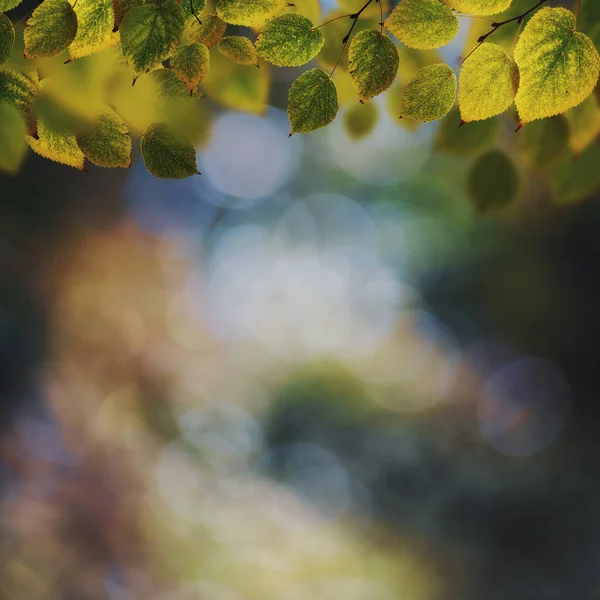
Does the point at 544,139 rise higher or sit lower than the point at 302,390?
lower

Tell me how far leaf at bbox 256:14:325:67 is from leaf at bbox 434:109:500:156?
18 centimetres

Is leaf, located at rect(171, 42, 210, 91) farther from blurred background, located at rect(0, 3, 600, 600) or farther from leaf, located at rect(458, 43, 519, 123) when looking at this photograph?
blurred background, located at rect(0, 3, 600, 600)

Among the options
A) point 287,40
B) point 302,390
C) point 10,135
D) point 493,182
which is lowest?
point 10,135

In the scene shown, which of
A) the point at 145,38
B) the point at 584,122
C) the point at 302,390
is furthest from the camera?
the point at 302,390

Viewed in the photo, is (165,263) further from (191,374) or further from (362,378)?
(362,378)

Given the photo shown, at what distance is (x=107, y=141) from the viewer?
44 cm

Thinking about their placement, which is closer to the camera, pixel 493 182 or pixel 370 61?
pixel 370 61

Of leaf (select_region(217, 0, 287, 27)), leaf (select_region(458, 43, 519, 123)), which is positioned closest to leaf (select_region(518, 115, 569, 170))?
leaf (select_region(458, 43, 519, 123))

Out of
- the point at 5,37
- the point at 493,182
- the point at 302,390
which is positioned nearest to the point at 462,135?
the point at 493,182

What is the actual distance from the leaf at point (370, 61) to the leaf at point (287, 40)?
3 cm

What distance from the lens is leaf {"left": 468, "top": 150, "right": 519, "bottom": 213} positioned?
56cm

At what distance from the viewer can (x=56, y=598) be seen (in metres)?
5.43

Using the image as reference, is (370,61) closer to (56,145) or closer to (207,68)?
(207,68)

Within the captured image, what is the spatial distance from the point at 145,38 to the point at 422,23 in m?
0.18
